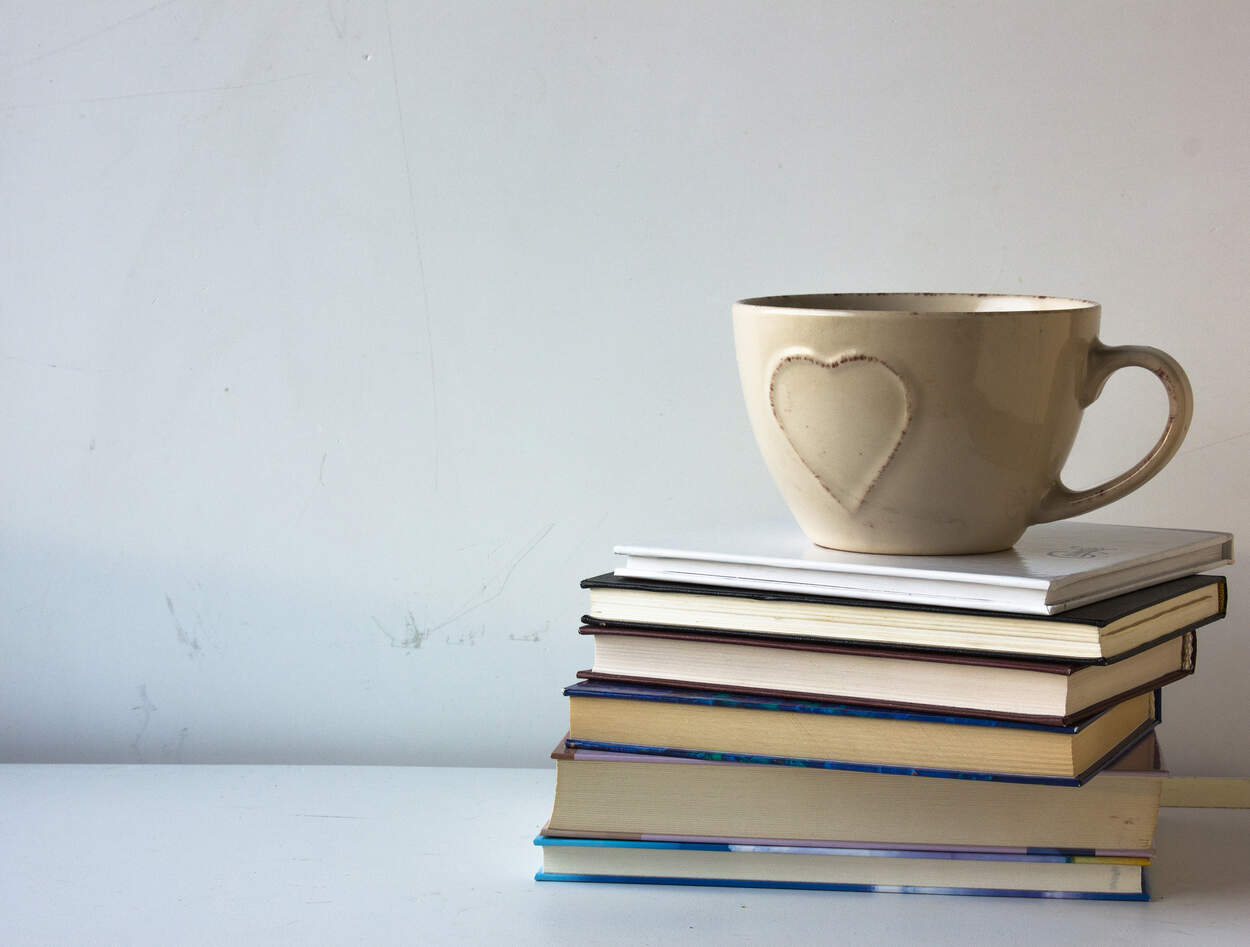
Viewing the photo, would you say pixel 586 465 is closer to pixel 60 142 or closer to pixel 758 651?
pixel 758 651

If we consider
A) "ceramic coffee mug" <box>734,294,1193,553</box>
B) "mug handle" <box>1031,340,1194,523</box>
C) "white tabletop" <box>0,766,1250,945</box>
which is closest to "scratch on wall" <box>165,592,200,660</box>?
"white tabletop" <box>0,766,1250,945</box>

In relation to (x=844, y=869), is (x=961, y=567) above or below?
above

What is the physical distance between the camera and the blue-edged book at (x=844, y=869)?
2.16 ft

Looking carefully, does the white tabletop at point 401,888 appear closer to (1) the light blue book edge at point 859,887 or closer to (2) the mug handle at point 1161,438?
(1) the light blue book edge at point 859,887

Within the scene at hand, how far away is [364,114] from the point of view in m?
0.88

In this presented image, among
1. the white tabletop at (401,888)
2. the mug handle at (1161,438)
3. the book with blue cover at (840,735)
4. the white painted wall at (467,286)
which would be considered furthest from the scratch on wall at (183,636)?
the mug handle at (1161,438)

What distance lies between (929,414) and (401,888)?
38cm

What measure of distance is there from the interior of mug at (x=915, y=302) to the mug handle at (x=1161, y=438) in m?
0.05

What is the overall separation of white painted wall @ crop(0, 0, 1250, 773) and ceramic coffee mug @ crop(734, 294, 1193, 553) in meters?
0.20

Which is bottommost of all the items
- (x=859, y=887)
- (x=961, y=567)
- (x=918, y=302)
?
(x=859, y=887)

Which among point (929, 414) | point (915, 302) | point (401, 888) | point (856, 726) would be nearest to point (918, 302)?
point (915, 302)

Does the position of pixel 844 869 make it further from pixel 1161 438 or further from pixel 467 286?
pixel 467 286

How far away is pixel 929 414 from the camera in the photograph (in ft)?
2.06

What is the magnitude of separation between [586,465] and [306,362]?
0.21m
